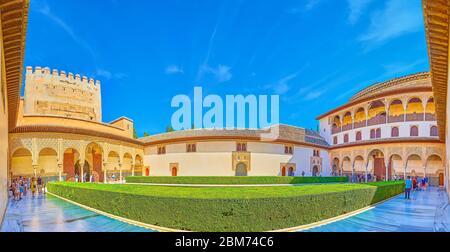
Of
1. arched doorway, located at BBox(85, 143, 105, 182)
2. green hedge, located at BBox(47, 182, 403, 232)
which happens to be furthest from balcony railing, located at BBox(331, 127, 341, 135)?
arched doorway, located at BBox(85, 143, 105, 182)

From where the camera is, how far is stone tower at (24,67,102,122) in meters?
31.5

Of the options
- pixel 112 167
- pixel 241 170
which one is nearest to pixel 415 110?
pixel 241 170

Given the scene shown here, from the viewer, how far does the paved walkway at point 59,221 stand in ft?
24.5

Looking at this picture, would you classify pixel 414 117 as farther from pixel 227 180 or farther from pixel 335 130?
pixel 227 180

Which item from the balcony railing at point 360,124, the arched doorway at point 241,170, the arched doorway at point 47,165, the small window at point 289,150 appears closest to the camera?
the arched doorway at point 47,165

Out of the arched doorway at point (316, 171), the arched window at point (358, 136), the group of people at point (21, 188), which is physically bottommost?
the arched doorway at point (316, 171)

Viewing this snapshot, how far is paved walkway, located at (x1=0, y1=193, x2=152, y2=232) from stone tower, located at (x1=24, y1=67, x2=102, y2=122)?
21.8 m

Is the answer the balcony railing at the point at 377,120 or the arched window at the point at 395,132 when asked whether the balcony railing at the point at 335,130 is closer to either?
the balcony railing at the point at 377,120

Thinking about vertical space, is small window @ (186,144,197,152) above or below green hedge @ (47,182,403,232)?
above

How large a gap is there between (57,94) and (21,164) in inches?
561

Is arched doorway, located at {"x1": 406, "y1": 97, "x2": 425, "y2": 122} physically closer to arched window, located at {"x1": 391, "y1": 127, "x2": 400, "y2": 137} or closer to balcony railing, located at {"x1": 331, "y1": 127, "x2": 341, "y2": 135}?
arched window, located at {"x1": 391, "y1": 127, "x2": 400, "y2": 137}

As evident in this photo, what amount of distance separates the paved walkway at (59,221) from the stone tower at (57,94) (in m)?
21.8

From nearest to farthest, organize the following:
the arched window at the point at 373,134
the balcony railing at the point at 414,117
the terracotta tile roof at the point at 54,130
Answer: the terracotta tile roof at the point at 54,130 < the balcony railing at the point at 414,117 < the arched window at the point at 373,134

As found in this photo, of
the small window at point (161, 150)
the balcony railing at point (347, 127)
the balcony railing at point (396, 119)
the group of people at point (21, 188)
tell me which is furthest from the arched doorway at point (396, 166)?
the group of people at point (21, 188)
